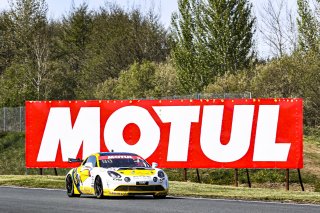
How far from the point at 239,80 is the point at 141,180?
1670 inches

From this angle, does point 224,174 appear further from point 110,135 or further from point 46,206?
point 46,206

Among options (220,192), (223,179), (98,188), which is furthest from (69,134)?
(98,188)

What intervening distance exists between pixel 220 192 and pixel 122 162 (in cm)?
486

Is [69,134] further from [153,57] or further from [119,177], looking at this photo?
[153,57]

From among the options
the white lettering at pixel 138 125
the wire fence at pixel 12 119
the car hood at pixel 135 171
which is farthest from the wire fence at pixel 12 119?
the car hood at pixel 135 171

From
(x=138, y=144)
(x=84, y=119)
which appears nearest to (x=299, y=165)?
(x=138, y=144)

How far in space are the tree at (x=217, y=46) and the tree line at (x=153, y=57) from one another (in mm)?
87

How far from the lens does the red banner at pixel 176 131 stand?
37656 millimetres

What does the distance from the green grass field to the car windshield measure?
3.04 metres

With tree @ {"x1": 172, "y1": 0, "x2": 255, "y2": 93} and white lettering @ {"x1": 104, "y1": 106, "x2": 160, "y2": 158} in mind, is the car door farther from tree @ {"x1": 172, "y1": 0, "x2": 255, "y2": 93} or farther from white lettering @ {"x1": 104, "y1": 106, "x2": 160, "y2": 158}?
tree @ {"x1": 172, "y1": 0, "x2": 255, "y2": 93}

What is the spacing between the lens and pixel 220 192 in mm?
28688

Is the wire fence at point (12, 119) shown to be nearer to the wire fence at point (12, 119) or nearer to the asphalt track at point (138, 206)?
the wire fence at point (12, 119)

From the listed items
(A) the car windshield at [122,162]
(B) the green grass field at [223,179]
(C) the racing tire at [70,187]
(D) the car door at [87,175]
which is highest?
(A) the car windshield at [122,162]

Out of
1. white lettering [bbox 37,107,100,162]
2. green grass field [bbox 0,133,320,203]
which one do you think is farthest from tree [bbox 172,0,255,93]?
white lettering [bbox 37,107,100,162]
